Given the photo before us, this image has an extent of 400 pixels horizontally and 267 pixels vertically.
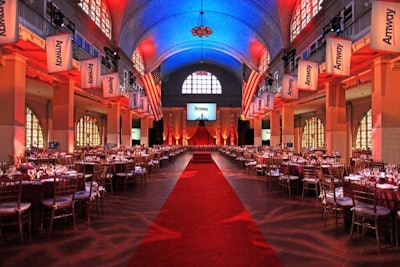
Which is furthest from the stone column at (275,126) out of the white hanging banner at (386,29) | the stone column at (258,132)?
the white hanging banner at (386,29)

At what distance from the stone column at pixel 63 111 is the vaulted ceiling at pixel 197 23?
32.8 feet

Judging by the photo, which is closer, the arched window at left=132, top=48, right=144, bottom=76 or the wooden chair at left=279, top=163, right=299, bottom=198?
the wooden chair at left=279, top=163, right=299, bottom=198

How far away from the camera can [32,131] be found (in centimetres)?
2292

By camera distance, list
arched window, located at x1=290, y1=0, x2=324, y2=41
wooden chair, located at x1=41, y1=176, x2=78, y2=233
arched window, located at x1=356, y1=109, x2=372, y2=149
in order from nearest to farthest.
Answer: wooden chair, located at x1=41, y1=176, x2=78, y2=233, arched window, located at x1=290, y1=0, x2=324, y2=41, arched window, located at x1=356, y1=109, x2=372, y2=149

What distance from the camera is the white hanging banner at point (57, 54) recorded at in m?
10.0

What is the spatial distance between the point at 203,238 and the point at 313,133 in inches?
1120

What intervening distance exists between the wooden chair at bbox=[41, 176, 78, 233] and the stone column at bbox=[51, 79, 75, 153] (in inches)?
415

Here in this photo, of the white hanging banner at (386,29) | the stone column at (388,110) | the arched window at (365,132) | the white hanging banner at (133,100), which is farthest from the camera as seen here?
the arched window at (365,132)

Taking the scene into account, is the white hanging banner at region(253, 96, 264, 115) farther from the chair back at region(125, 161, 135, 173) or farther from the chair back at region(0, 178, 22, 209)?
the chair back at region(0, 178, 22, 209)

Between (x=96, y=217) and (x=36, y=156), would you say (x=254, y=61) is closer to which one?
(x=36, y=156)

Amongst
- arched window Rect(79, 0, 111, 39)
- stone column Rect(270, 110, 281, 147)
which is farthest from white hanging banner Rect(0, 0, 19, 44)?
stone column Rect(270, 110, 281, 147)

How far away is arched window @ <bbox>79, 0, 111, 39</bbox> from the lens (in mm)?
20184

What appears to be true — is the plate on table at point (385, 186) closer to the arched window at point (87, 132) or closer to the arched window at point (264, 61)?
the arched window at point (87, 132)

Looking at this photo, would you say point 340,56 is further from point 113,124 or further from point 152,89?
point 152,89
